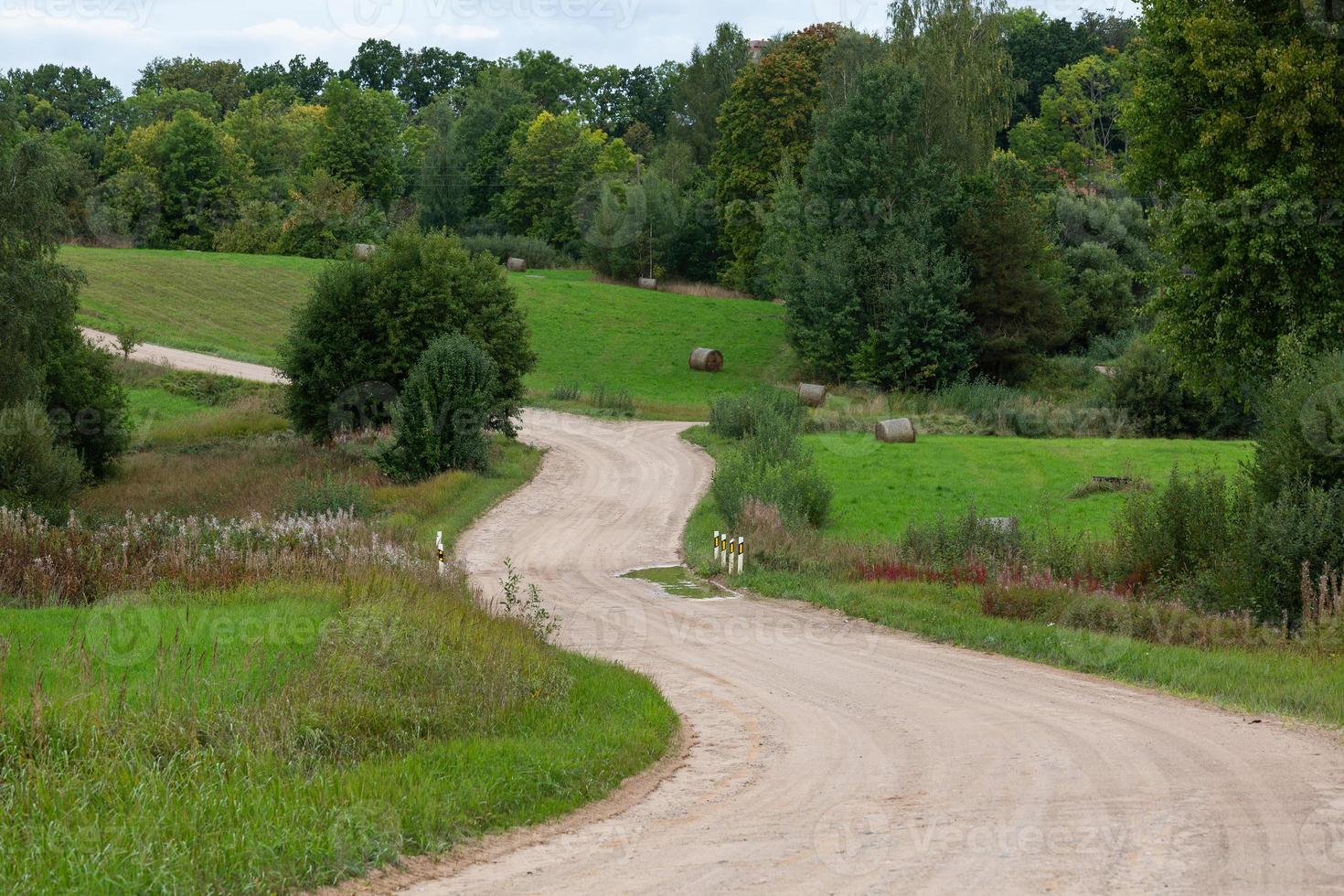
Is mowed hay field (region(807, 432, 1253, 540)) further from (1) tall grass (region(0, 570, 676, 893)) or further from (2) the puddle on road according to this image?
(1) tall grass (region(0, 570, 676, 893))

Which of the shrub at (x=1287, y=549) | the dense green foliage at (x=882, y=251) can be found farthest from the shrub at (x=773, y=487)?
the dense green foliage at (x=882, y=251)

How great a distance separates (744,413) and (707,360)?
19.8 meters

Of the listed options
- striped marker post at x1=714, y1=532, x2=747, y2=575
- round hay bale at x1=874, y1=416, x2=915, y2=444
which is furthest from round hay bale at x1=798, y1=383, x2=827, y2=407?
striped marker post at x1=714, y1=532, x2=747, y2=575

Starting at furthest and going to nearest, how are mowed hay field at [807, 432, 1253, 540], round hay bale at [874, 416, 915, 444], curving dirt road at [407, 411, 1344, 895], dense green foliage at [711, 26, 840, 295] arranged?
dense green foliage at [711, 26, 840, 295], round hay bale at [874, 416, 915, 444], mowed hay field at [807, 432, 1253, 540], curving dirt road at [407, 411, 1344, 895]

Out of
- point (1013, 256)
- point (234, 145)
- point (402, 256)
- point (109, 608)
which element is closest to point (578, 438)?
point (402, 256)

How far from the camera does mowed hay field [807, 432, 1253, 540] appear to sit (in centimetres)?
3159

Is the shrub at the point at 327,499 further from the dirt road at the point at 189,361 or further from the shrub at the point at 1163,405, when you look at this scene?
the shrub at the point at 1163,405

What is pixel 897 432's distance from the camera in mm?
42344

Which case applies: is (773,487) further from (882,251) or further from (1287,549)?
(882,251)

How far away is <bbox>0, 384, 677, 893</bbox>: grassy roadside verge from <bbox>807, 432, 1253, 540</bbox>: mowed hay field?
629 inches

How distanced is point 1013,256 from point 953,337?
5.02m

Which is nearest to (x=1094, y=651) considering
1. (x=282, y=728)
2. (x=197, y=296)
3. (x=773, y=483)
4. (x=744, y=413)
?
(x=282, y=728)

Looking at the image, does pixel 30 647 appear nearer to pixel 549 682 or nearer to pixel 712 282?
pixel 549 682

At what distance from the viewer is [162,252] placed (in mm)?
80375
